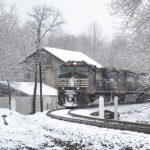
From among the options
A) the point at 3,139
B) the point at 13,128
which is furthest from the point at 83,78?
the point at 3,139

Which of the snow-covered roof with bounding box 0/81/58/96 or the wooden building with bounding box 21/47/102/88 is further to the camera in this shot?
the wooden building with bounding box 21/47/102/88

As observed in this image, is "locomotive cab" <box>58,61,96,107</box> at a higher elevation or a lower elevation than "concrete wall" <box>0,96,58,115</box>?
higher

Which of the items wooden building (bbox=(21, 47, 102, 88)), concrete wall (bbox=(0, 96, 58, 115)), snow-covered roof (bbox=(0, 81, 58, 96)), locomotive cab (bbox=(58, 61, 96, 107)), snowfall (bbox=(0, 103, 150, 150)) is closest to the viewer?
snowfall (bbox=(0, 103, 150, 150))

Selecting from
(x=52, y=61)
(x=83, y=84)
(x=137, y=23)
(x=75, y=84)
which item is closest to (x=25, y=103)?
(x=52, y=61)

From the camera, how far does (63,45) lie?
4178 inches

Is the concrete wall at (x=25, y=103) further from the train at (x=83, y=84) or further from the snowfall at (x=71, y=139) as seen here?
the snowfall at (x=71, y=139)

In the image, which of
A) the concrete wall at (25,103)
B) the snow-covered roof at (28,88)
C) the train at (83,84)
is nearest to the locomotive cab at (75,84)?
the train at (83,84)

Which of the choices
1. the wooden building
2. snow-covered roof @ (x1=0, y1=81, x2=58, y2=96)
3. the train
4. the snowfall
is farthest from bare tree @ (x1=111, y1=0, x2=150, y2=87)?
the wooden building

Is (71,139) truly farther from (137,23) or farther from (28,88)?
(28,88)

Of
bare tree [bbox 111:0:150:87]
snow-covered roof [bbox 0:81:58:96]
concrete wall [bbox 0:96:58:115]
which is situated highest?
bare tree [bbox 111:0:150:87]

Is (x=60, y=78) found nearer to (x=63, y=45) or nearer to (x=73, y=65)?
(x=73, y=65)

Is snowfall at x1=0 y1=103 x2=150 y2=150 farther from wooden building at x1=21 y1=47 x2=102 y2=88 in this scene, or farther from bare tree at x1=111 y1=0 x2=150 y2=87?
wooden building at x1=21 y1=47 x2=102 y2=88

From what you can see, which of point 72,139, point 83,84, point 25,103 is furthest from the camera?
point 25,103

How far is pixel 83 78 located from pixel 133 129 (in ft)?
57.3
